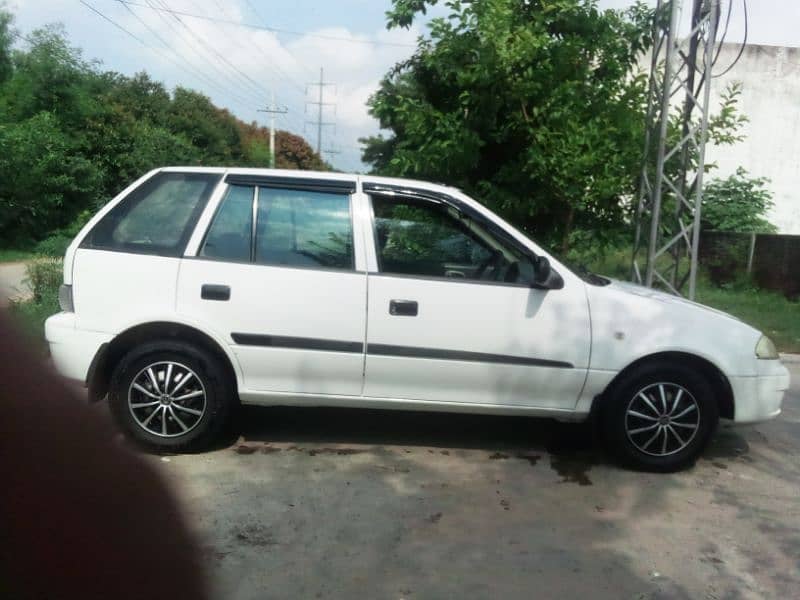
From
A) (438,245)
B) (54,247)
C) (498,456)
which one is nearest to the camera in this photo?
(438,245)

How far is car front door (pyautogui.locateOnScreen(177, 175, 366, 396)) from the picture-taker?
4539mm

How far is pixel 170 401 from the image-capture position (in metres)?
4.60

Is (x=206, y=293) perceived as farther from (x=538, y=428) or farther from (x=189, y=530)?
(x=538, y=428)

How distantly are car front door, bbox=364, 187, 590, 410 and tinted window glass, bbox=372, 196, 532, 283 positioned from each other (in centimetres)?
3

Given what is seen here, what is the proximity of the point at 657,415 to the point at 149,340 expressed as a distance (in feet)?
10.5

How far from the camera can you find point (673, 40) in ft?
26.0

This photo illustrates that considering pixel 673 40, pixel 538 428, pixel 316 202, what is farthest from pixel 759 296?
pixel 316 202

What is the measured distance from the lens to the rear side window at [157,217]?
4676 mm

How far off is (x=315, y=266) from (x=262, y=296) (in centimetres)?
37

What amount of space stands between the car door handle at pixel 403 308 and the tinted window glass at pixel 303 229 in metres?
0.37

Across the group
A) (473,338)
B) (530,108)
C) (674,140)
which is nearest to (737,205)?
(674,140)

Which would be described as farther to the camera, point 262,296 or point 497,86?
point 497,86

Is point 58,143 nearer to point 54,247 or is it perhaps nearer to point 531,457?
point 54,247

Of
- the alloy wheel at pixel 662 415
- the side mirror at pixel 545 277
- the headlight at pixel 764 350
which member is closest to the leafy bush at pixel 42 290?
the side mirror at pixel 545 277
